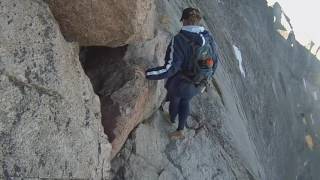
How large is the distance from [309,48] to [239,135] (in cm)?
3087

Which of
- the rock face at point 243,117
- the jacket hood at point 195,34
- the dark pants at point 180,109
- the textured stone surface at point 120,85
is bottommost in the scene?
the rock face at point 243,117

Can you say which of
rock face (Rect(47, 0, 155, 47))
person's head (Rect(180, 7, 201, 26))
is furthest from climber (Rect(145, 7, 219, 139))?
rock face (Rect(47, 0, 155, 47))

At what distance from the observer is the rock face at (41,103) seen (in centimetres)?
612

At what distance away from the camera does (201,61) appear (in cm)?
905

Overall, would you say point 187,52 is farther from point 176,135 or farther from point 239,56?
point 239,56

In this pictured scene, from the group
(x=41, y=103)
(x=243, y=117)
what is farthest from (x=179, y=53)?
(x=243, y=117)

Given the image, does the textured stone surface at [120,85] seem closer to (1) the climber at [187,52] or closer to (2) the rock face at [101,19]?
(1) the climber at [187,52]

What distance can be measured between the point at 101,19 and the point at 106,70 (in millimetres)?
1886

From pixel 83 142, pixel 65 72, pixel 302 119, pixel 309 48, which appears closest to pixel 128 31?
pixel 65 72

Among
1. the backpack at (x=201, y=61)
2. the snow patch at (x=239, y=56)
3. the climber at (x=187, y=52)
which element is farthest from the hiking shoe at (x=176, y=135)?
the snow patch at (x=239, y=56)

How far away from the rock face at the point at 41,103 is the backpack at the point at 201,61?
2.10 metres

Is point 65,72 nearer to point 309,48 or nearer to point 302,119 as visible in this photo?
point 302,119

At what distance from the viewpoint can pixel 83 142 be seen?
7398mm

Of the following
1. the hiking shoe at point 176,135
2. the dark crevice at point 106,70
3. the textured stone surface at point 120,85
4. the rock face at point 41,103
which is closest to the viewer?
the rock face at point 41,103
